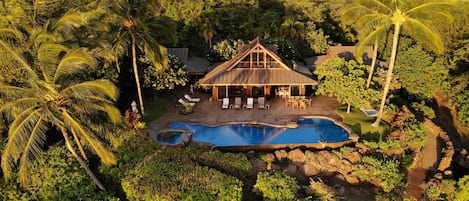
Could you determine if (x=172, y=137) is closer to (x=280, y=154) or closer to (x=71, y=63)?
(x=280, y=154)

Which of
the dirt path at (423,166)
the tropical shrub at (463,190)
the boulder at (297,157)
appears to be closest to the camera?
the tropical shrub at (463,190)

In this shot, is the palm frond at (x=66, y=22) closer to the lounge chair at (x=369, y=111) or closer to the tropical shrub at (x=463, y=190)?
the lounge chair at (x=369, y=111)

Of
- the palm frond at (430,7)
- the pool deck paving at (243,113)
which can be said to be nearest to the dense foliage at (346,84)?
the pool deck paving at (243,113)

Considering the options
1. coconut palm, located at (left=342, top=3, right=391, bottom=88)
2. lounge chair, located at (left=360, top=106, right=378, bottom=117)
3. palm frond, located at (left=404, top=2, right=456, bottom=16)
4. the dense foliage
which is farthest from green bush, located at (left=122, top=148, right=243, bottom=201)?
palm frond, located at (left=404, top=2, right=456, bottom=16)

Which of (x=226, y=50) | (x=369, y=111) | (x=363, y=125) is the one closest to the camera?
(x=363, y=125)

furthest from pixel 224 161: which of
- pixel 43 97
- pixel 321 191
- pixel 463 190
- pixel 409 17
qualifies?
pixel 409 17

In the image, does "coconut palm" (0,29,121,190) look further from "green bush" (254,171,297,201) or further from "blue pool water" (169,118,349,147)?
"blue pool water" (169,118,349,147)
